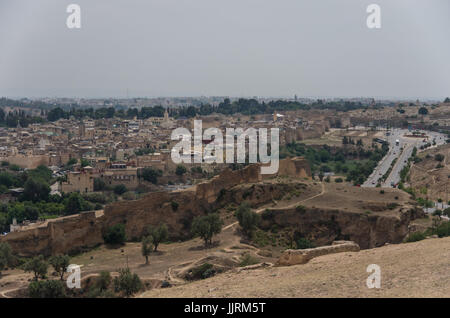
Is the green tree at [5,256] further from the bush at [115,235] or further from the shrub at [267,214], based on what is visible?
the shrub at [267,214]

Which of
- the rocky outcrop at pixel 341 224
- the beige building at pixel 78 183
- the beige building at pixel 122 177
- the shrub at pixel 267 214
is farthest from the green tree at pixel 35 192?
the rocky outcrop at pixel 341 224

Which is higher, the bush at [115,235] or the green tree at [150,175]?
the bush at [115,235]

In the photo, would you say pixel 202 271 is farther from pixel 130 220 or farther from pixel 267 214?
pixel 130 220

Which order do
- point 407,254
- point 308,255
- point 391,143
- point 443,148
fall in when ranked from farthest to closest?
point 391,143
point 443,148
point 308,255
point 407,254

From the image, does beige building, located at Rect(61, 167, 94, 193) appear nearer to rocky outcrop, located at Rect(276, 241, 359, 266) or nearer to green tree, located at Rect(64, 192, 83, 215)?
green tree, located at Rect(64, 192, 83, 215)
